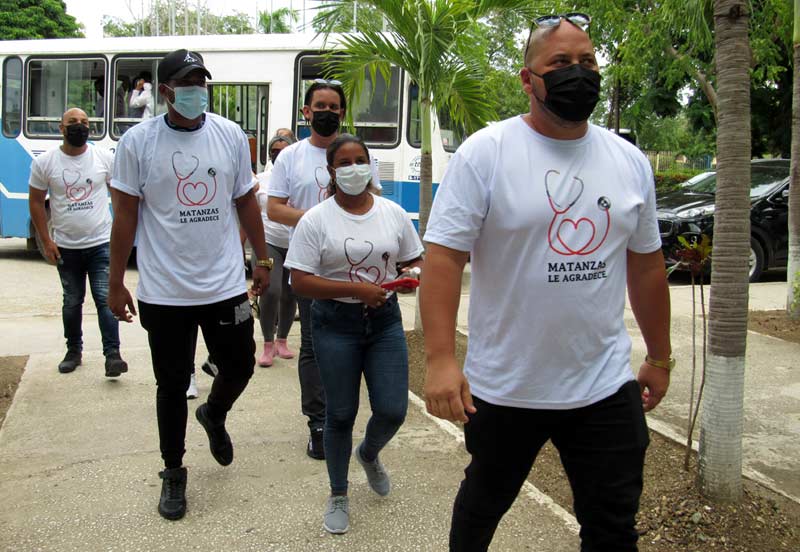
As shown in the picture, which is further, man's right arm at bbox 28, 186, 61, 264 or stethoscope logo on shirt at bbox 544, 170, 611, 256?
man's right arm at bbox 28, 186, 61, 264

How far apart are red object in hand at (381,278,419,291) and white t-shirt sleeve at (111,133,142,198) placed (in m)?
1.18

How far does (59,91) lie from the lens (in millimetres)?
12445

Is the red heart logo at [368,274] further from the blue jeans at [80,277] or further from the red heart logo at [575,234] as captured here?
the blue jeans at [80,277]

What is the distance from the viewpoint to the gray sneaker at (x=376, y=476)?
374 cm

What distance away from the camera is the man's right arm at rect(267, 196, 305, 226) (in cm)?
448

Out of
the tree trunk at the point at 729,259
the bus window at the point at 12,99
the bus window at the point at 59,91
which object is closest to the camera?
the tree trunk at the point at 729,259

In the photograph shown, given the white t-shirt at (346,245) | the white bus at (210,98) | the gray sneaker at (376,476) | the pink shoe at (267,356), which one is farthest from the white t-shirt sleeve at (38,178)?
the white bus at (210,98)

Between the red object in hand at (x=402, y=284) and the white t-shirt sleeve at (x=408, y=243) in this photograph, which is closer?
the red object in hand at (x=402, y=284)

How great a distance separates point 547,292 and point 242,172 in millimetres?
1995

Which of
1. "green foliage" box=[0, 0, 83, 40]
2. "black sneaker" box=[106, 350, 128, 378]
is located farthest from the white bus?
"green foliage" box=[0, 0, 83, 40]

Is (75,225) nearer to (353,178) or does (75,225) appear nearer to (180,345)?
(180,345)

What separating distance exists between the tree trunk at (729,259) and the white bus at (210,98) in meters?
7.32

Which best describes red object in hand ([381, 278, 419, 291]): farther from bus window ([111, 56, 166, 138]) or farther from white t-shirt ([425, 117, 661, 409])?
bus window ([111, 56, 166, 138])

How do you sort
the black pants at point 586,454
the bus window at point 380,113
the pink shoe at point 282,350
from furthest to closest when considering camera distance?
→ the bus window at point 380,113 → the pink shoe at point 282,350 → the black pants at point 586,454
